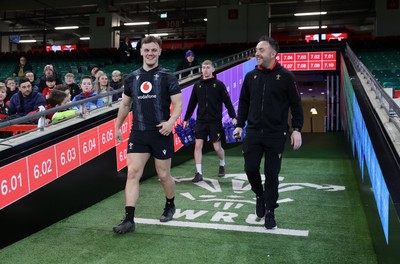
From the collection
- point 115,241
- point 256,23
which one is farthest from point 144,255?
point 256,23

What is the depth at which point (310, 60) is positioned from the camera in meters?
15.9

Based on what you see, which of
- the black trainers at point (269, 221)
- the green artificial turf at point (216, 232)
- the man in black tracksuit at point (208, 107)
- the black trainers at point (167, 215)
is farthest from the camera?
the man in black tracksuit at point (208, 107)

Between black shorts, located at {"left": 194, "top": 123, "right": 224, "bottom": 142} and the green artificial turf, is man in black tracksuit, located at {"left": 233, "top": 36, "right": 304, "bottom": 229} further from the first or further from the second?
black shorts, located at {"left": 194, "top": 123, "right": 224, "bottom": 142}

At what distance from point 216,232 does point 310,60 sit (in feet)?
43.8

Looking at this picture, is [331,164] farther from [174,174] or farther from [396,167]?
[396,167]

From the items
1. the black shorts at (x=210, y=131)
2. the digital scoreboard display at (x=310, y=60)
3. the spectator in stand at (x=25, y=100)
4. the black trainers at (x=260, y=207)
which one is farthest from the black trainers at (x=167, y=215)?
the digital scoreboard display at (x=310, y=60)

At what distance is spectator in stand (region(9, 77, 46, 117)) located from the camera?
18.1 ft

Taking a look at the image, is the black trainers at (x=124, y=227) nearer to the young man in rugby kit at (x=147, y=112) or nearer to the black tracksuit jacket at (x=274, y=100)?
the young man in rugby kit at (x=147, y=112)

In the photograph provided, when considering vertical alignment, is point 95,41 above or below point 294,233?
above

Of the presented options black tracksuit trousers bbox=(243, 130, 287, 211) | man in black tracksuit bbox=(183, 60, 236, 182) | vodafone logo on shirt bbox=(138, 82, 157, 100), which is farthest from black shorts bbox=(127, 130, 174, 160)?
man in black tracksuit bbox=(183, 60, 236, 182)

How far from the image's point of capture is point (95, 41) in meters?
24.1

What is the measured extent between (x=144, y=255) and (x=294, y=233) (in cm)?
126

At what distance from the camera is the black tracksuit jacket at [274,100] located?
143 inches

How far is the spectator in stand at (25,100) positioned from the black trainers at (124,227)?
2.66 meters
